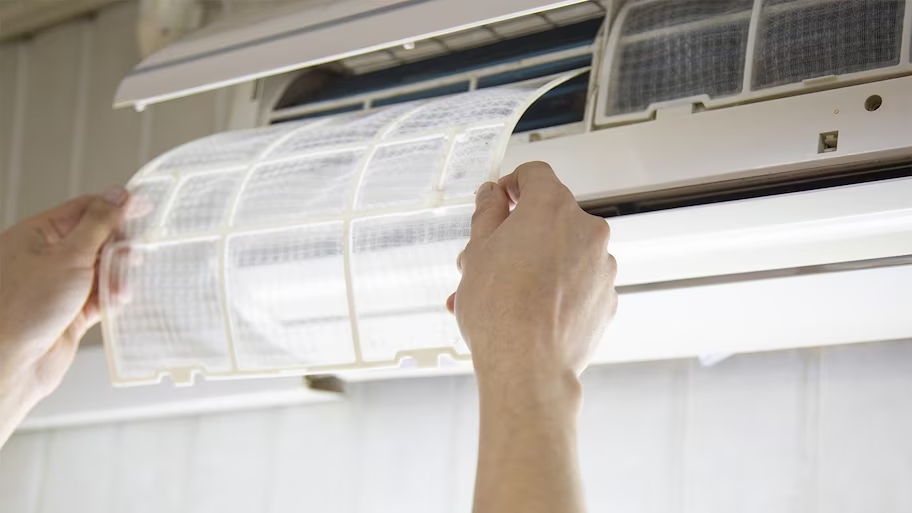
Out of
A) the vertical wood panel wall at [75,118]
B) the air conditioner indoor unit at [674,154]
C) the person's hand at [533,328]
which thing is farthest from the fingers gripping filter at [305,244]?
the vertical wood panel wall at [75,118]

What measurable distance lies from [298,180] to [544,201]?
35 cm

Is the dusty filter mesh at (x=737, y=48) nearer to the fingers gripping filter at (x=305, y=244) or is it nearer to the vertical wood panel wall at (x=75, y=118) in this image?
the fingers gripping filter at (x=305, y=244)

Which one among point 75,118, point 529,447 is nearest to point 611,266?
point 529,447

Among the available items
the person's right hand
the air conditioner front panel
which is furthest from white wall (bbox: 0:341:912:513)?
the person's right hand

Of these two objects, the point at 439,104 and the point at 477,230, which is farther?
the point at 439,104

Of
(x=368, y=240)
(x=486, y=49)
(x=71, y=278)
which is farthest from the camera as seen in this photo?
(x=486, y=49)

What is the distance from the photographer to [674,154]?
1085mm

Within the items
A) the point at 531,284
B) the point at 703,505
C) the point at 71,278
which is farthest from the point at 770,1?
the point at 71,278

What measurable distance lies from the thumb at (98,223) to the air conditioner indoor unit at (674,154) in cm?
5

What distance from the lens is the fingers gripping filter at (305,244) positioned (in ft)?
3.49

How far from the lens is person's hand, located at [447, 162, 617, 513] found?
0.80 metres

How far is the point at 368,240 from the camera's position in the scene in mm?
1097

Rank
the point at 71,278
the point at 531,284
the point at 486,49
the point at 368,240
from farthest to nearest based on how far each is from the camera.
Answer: the point at 486,49
the point at 71,278
the point at 368,240
the point at 531,284

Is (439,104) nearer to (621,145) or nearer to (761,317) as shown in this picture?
(621,145)
